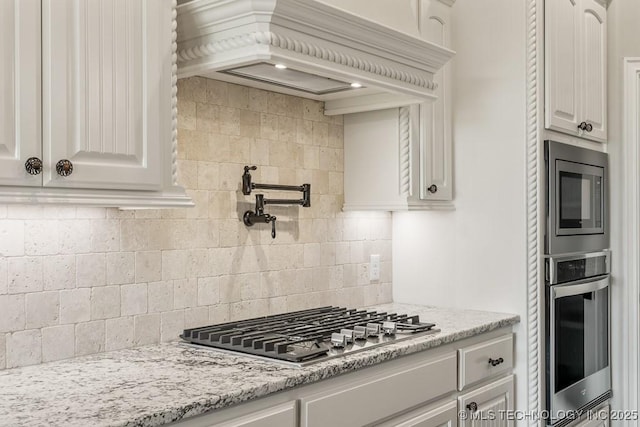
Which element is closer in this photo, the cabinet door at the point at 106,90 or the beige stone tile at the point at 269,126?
the cabinet door at the point at 106,90

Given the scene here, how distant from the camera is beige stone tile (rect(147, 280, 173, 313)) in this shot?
90.8 inches

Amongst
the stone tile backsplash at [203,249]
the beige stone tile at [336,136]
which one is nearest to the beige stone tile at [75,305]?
the stone tile backsplash at [203,249]

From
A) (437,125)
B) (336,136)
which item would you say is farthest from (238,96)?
(437,125)

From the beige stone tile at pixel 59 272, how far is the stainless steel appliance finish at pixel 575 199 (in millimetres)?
1980

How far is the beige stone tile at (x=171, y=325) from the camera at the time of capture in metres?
2.35

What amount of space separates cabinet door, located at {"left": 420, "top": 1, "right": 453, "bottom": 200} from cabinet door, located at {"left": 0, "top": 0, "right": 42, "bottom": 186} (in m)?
1.78

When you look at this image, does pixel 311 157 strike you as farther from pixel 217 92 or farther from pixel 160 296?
pixel 160 296

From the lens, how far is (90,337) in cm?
212

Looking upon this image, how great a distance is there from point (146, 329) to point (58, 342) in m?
0.33

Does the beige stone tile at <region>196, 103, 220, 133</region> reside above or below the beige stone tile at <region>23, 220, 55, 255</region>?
above

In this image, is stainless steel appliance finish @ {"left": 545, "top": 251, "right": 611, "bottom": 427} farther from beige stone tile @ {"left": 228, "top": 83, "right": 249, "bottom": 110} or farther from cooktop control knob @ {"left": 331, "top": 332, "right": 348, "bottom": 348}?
beige stone tile @ {"left": 228, "top": 83, "right": 249, "bottom": 110}

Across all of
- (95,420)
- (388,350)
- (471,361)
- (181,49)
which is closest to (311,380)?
(388,350)

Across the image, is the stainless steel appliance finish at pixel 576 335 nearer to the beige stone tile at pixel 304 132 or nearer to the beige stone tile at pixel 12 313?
the beige stone tile at pixel 304 132

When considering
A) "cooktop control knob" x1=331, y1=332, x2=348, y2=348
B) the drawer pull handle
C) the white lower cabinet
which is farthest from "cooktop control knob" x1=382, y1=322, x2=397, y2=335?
the drawer pull handle
